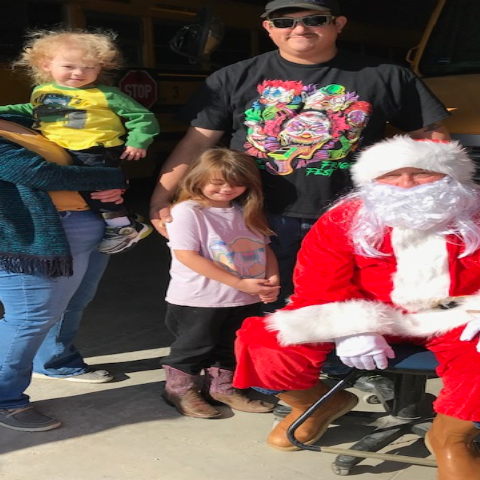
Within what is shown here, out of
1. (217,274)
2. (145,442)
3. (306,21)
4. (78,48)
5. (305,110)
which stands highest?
(306,21)

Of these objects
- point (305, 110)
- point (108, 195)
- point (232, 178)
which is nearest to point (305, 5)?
point (305, 110)

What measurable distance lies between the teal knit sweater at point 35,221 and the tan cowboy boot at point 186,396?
0.72 metres

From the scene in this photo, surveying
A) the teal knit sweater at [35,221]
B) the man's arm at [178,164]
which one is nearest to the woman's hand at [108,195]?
the teal knit sweater at [35,221]

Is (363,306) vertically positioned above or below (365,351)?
above

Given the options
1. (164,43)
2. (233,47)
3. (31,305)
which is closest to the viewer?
(31,305)

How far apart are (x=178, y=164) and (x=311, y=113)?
0.64 metres

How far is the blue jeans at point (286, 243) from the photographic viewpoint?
3.37 metres

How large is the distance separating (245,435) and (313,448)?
1.63 feet

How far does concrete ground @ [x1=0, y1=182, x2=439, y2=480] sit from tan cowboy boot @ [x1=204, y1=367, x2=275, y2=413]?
4cm

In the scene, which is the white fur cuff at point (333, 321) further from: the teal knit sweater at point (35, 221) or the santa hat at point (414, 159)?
the teal knit sweater at point (35, 221)

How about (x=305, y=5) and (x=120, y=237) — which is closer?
(x=305, y=5)

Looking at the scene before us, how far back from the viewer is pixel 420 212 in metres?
2.69

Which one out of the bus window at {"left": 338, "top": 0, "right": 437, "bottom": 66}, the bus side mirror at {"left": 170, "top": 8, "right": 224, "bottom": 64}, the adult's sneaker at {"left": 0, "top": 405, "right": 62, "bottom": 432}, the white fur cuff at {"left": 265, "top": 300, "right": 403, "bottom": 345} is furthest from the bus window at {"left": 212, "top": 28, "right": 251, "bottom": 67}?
the white fur cuff at {"left": 265, "top": 300, "right": 403, "bottom": 345}

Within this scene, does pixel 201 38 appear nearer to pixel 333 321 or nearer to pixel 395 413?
pixel 333 321
